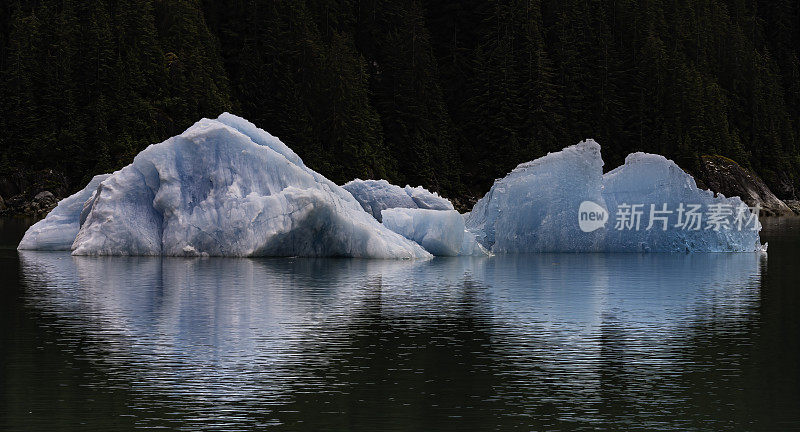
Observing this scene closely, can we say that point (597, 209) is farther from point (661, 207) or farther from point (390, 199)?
point (390, 199)

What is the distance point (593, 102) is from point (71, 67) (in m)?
47.9

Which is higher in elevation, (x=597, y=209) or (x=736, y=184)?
(x=736, y=184)

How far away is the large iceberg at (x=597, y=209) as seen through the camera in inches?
1403

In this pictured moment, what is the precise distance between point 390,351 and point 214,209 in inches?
646

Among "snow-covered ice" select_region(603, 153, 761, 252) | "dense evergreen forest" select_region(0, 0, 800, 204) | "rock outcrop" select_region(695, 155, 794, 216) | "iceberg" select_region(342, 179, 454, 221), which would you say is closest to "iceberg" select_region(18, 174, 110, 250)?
"iceberg" select_region(342, 179, 454, 221)

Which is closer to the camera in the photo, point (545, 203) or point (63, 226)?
point (63, 226)

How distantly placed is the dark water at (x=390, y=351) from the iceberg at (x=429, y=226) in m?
6.11

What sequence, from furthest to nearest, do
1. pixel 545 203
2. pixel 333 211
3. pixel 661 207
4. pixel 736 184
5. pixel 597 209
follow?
pixel 736 184
pixel 661 207
pixel 597 209
pixel 545 203
pixel 333 211

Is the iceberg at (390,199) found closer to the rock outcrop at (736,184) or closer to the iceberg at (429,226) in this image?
the iceberg at (429,226)

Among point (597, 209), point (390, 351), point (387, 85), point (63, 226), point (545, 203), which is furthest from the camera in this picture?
point (387, 85)

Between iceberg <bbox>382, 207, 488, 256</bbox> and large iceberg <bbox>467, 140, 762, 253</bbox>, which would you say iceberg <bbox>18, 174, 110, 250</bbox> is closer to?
iceberg <bbox>382, 207, 488, 256</bbox>

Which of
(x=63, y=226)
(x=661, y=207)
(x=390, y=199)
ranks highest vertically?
(x=390, y=199)

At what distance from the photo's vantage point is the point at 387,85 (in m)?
94.8

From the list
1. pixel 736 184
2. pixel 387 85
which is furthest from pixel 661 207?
pixel 736 184
